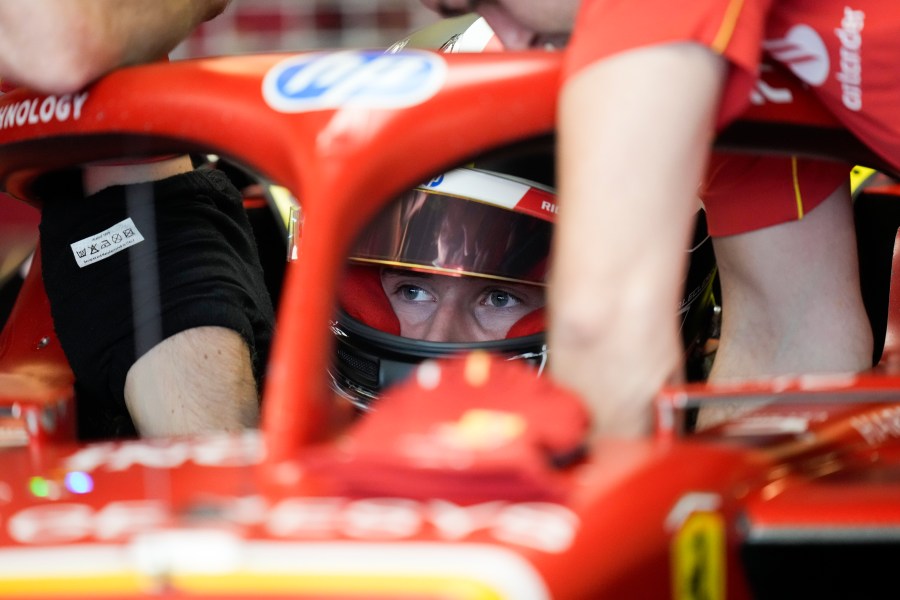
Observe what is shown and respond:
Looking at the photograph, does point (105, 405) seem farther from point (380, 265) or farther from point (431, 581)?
point (431, 581)

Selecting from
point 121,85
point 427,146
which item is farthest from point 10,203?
point 427,146

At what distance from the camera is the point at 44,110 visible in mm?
1057

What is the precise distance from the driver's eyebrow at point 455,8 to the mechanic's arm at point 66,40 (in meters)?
0.26

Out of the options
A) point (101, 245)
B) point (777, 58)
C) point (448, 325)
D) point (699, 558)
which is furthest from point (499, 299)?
point (699, 558)

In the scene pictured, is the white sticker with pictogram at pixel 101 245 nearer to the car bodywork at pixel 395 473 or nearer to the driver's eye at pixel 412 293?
the car bodywork at pixel 395 473

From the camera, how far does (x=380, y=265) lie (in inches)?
58.7

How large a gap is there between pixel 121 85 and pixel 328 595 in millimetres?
602

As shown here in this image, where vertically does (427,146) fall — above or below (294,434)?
above

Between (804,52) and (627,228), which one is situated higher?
(804,52)

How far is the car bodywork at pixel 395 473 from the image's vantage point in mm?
545

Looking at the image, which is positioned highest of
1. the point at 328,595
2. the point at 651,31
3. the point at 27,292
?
the point at 651,31

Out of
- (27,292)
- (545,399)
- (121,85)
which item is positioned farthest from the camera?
(27,292)

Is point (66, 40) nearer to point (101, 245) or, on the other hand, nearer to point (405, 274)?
point (101, 245)

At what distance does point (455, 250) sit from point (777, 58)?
1.76ft
